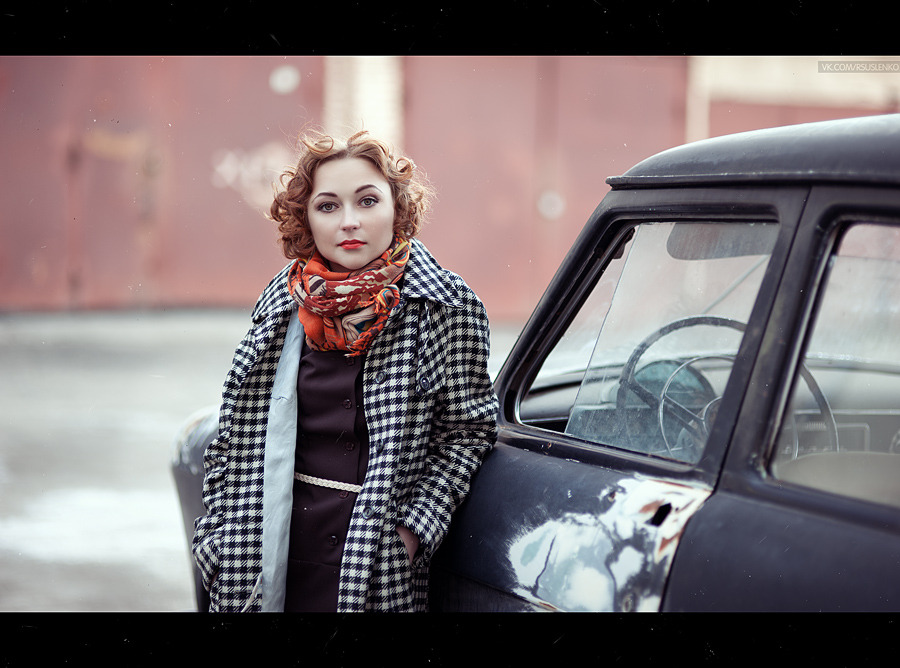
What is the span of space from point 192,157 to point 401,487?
30.2 feet

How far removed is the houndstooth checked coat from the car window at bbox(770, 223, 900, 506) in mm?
675

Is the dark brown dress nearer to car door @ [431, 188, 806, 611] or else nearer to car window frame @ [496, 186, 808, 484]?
car door @ [431, 188, 806, 611]

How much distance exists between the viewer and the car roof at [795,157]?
1453 mm

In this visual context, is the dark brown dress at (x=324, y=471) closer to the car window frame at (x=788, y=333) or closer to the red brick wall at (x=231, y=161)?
the car window frame at (x=788, y=333)

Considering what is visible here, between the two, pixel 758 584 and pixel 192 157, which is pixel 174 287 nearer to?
pixel 192 157

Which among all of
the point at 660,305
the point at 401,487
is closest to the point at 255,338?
the point at 401,487

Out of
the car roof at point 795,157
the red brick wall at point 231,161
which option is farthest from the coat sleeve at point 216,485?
the red brick wall at point 231,161

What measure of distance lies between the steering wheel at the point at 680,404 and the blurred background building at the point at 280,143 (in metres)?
8.47

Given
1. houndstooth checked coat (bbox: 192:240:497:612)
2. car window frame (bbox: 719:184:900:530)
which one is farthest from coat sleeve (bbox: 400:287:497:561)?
car window frame (bbox: 719:184:900:530)

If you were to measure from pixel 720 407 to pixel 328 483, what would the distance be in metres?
0.84

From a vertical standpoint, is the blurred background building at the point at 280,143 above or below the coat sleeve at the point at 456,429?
above

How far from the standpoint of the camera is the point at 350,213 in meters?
1.93

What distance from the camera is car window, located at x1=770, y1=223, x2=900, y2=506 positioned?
4.67ft

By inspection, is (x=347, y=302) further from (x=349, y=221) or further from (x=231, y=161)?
(x=231, y=161)
